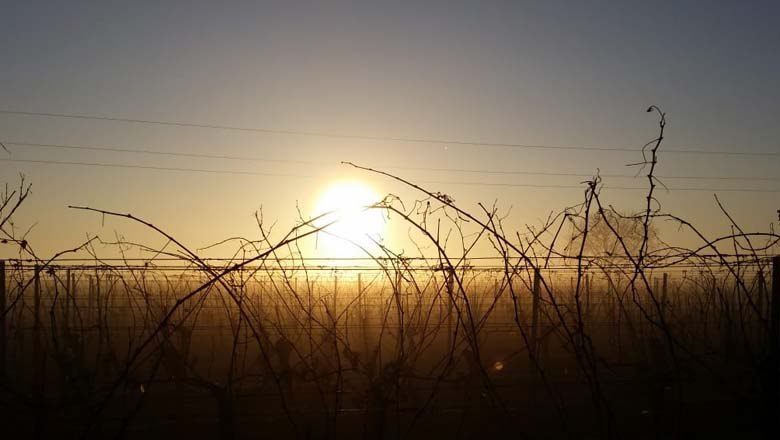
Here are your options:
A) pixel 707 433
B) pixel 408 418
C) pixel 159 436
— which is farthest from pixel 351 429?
pixel 707 433

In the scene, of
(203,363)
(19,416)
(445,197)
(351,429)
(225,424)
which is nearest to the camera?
(445,197)

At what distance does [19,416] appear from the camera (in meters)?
4.82

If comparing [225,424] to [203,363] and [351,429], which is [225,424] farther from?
[203,363]

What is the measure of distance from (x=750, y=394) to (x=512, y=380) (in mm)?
2521

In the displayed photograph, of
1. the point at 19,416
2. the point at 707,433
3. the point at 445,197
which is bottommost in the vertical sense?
the point at 707,433

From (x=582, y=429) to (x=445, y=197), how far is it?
3809 millimetres

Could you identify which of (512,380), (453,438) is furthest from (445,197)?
(512,380)

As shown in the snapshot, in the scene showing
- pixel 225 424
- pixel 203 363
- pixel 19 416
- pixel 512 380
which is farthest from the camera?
pixel 203 363

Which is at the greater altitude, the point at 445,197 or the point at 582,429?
the point at 445,197

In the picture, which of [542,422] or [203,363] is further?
[203,363]

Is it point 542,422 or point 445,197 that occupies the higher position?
point 445,197

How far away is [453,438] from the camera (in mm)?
Result: 4887

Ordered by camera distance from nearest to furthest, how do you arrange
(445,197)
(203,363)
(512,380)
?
(445,197), (512,380), (203,363)

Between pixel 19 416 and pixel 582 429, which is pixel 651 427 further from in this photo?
pixel 19 416
